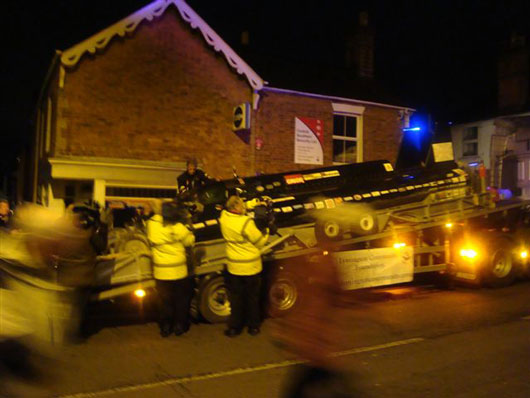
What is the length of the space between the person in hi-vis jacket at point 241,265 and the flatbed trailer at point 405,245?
25.9 inches

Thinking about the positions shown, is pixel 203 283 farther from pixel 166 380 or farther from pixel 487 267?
pixel 487 267

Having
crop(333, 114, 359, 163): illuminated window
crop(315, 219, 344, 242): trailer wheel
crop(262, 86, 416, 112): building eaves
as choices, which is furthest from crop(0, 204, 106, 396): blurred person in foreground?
crop(333, 114, 359, 163): illuminated window

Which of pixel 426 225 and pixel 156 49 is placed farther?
pixel 156 49

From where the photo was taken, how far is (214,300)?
859cm

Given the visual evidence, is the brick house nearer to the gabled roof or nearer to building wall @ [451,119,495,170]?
the gabled roof

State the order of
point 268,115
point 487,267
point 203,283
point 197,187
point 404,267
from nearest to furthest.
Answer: point 203,283 < point 197,187 < point 404,267 < point 487,267 < point 268,115

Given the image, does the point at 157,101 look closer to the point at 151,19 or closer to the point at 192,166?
the point at 151,19

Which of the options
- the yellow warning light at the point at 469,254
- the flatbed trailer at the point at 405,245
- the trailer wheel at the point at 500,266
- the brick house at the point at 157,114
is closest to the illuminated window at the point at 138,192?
the brick house at the point at 157,114

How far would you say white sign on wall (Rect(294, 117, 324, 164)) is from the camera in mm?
15453

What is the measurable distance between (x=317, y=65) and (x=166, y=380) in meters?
14.7

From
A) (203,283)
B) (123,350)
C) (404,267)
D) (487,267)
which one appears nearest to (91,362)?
(123,350)

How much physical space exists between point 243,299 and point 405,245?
4040mm

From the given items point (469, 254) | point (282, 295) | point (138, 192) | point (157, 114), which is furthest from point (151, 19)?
point (469, 254)

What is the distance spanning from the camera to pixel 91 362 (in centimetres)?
660
